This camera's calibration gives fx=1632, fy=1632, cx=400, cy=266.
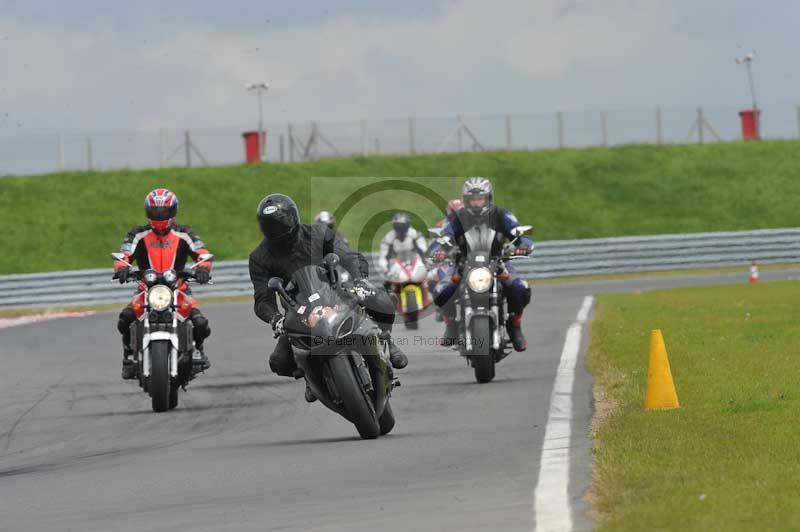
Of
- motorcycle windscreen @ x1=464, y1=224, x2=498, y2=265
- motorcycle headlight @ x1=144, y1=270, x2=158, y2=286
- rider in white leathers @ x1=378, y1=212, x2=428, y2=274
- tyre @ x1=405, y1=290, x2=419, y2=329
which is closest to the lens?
motorcycle headlight @ x1=144, y1=270, x2=158, y2=286

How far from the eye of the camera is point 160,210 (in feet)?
45.9

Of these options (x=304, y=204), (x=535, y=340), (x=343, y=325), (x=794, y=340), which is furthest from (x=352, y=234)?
(x=343, y=325)

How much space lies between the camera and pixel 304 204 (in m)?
51.6

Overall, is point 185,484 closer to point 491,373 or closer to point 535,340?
point 491,373

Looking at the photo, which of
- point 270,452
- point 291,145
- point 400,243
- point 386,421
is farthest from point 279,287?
point 291,145

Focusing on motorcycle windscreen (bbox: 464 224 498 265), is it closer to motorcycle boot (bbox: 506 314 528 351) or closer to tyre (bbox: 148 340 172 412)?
motorcycle boot (bbox: 506 314 528 351)

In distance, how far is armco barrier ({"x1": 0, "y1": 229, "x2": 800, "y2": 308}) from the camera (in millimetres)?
33594

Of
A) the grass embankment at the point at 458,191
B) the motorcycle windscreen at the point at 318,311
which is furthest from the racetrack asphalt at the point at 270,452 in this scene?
the grass embankment at the point at 458,191

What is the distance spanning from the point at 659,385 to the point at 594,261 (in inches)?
1114

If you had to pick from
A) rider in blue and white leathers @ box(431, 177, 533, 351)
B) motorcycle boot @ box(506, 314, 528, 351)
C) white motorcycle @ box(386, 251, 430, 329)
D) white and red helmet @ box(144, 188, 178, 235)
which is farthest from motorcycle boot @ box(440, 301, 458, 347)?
white motorcycle @ box(386, 251, 430, 329)

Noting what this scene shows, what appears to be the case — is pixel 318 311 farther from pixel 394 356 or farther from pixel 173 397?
pixel 173 397

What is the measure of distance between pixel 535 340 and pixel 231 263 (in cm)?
1688

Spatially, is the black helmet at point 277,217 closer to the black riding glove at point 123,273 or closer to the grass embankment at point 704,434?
the grass embankment at point 704,434

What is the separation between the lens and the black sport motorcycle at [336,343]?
985 centimetres
